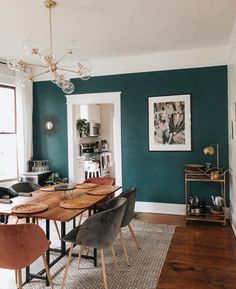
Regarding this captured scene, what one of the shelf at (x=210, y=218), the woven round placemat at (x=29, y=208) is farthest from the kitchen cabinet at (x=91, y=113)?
the woven round placemat at (x=29, y=208)

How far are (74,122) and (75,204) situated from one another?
10.3 ft

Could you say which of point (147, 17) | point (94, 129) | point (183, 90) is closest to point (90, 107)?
point (94, 129)

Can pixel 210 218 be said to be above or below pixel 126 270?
above

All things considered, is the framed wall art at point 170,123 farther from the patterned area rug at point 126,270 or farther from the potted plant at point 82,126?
the potted plant at point 82,126

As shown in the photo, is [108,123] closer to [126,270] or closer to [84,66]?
[84,66]

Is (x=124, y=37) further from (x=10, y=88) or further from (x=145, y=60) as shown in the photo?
(x=10, y=88)

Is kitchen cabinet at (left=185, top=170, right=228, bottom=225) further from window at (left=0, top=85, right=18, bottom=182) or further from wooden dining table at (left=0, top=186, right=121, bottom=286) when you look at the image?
window at (left=0, top=85, right=18, bottom=182)

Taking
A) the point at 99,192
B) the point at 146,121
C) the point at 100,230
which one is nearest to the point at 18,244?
the point at 100,230

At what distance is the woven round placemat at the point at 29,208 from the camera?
245cm

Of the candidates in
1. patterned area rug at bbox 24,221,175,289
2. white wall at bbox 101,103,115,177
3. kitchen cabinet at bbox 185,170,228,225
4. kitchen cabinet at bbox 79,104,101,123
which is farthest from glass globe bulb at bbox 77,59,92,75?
white wall at bbox 101,103,115,177

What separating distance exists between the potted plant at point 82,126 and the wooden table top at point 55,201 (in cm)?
398

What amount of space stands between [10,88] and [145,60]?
8.73 feet

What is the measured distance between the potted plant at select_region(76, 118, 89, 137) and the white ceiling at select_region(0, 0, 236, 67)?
286 centimetres

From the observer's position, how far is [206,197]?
15.4 ft
